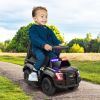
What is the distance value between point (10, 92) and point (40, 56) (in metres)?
1.31

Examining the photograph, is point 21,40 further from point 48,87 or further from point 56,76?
point 56,76

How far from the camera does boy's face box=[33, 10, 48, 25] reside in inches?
362

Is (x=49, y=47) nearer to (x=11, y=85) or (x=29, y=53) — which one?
(x=29, y=53)

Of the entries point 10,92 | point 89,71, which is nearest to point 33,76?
A: point 10,92

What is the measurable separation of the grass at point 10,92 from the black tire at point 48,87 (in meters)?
0.53

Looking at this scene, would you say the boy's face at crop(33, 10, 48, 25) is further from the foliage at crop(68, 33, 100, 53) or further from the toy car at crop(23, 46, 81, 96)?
the foliage at crop(68, 33, 100, 53)

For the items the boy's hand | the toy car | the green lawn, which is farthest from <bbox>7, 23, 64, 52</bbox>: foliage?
the boy's hand

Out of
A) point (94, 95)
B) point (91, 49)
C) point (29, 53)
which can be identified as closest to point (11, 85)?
point (29, 53)

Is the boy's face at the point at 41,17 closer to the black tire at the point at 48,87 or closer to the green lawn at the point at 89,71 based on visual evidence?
the black tire at the point at 48,87

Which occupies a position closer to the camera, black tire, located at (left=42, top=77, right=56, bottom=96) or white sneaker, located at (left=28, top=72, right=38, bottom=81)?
black tire, located at (left=42, top=77, right=56, bottom=96)

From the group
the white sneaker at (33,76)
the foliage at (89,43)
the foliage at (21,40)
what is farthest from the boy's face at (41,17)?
the foliage at (89,43)

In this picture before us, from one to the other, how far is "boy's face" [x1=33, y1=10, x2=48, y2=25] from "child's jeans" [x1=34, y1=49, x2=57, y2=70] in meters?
0.79

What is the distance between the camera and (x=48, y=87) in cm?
877

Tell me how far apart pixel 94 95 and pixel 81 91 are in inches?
19.3
